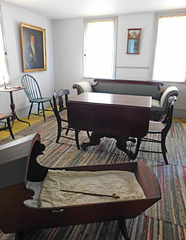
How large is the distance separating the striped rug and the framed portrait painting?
1.45m

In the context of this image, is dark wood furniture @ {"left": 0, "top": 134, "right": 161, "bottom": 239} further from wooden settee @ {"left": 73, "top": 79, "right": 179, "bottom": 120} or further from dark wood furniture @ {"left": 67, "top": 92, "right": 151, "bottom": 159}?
wooden settee @ {"left": 73, "top": 79, "right": 179, "bottom": 120}

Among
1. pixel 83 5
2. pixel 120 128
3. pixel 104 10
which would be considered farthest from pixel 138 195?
pixel 104 10

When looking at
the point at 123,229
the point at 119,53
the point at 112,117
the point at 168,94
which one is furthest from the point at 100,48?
the point at 123,229

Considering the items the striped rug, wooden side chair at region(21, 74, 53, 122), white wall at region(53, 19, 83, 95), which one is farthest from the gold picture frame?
wooden side chair at region(21, 74, 53, 122)

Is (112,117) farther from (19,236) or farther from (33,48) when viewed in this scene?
(33,48)

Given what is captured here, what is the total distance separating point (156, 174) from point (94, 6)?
10.6ft

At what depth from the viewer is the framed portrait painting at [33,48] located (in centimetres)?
373

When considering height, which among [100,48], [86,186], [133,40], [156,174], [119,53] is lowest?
[156,174]

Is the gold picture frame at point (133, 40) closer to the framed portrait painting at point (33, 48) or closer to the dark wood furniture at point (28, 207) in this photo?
the framed portrait painting at point (33, 48)

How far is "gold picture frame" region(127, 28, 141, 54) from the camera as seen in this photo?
13.2ft

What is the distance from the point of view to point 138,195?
4.03ft

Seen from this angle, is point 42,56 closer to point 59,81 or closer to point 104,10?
point 59,81

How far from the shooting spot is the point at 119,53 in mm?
4277

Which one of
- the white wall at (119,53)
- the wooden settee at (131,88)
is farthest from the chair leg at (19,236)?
the white wall at (119,53)
